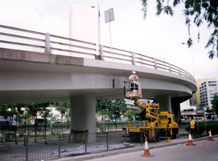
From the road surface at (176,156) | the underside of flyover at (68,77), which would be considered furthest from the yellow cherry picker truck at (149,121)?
the road surface at (176,156)

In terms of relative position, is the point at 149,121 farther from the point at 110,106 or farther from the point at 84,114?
the point at 110,106

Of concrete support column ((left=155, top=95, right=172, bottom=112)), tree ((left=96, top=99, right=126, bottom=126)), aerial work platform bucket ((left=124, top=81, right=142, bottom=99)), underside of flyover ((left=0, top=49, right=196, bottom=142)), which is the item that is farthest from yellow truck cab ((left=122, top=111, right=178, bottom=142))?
tree ((left=96, top=99, right=126, bottom=126))

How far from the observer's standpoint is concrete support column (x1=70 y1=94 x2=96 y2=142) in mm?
17984

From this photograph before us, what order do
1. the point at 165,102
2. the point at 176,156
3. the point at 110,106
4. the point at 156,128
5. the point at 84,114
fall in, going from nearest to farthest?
the point at 176,156 < the point at 156,128 < the point at 84,114 < the point at 165,102 < the point at 110,106

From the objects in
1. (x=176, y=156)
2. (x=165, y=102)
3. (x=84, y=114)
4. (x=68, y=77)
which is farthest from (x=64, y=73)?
(x=165, y=102)

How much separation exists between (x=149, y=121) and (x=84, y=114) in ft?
17.6

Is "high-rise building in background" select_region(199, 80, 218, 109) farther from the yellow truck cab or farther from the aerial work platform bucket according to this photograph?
the aerial work platform bucket

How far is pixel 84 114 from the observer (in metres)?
18.2

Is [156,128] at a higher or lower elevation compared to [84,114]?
lower

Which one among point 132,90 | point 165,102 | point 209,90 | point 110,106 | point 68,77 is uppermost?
point 209,90

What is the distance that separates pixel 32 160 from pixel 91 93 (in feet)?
28.3

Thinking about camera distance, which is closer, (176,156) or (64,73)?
(176,156)

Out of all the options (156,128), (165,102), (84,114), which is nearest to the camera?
(156,128)

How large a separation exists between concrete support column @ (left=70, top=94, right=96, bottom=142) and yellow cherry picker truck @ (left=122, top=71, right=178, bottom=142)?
260 cm
